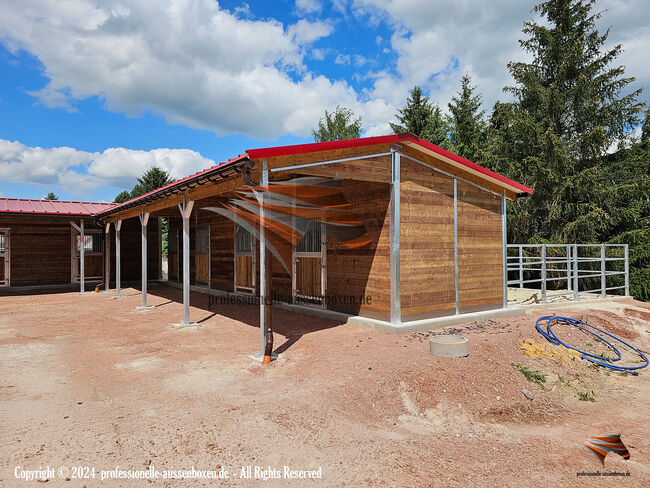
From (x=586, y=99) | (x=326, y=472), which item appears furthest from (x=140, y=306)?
(x=586, y=99)

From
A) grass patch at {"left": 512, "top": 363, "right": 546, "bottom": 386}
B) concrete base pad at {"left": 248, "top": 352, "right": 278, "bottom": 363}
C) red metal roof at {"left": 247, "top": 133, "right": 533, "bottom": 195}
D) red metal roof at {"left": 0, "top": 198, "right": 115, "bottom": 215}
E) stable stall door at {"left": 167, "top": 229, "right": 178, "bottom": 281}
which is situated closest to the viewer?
grass patch at {"left": 512, "top": 363, "right": 546, "bottom": 386}

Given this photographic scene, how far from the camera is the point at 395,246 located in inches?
263

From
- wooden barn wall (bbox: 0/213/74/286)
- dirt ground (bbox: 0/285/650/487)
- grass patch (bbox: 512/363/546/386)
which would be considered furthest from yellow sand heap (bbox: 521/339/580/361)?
wooden barn wall (bbox: 0/213/74/286)

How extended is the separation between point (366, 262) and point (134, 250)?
12.8m

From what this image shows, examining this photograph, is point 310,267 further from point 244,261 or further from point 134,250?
point 134,250

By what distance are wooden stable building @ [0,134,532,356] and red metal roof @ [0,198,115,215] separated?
270 inches

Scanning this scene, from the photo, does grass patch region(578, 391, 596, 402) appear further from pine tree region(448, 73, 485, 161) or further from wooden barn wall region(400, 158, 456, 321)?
pine tree region(448, 73, 485, 161)

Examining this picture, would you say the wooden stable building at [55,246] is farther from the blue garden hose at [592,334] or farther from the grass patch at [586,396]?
the grass patch at [586,396]

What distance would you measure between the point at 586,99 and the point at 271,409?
59.1 ft

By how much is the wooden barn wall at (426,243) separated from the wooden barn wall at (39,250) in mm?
13244

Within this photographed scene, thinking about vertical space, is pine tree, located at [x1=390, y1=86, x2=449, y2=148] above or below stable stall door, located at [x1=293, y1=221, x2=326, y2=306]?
above

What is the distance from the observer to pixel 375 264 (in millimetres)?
7109

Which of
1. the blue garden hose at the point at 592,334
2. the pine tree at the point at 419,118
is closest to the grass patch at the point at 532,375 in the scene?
the blue garden hose at the point at 592,334

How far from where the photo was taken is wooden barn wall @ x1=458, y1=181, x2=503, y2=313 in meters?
7.84
